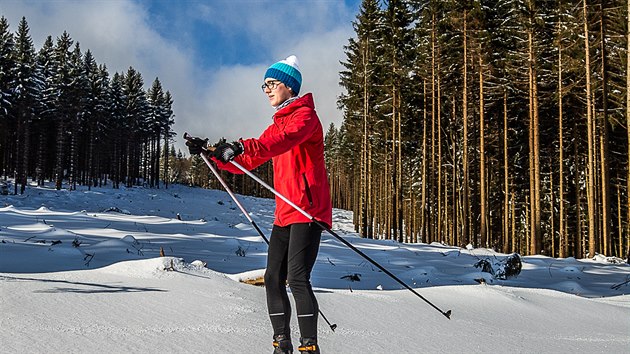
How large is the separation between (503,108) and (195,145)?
26.1m

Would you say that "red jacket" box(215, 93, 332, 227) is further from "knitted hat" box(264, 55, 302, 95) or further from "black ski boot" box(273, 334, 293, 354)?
"black ski boot" box(273, 334, 293, 354)

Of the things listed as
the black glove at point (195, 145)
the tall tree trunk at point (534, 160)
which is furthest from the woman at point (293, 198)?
the tall tree trunk at point (534, 160)

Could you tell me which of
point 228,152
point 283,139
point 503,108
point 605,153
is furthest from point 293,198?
point 503,108

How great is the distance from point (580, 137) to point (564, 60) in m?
7.27

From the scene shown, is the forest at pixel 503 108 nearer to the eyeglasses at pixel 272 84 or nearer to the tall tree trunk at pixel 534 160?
the tall tree trunk at pixel 534 160

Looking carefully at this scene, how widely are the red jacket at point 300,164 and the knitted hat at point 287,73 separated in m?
0.16

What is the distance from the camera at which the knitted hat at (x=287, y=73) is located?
10.2 ft

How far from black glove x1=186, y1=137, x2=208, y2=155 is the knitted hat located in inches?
27.0

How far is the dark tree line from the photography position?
41.4 m

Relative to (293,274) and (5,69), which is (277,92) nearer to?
(293,274)

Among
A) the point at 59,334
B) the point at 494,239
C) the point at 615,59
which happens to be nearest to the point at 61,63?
the point at 494,239

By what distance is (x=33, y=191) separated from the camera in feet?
122

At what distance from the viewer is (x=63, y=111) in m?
43.0

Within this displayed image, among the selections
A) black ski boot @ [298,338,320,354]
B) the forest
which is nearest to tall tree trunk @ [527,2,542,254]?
the forest
